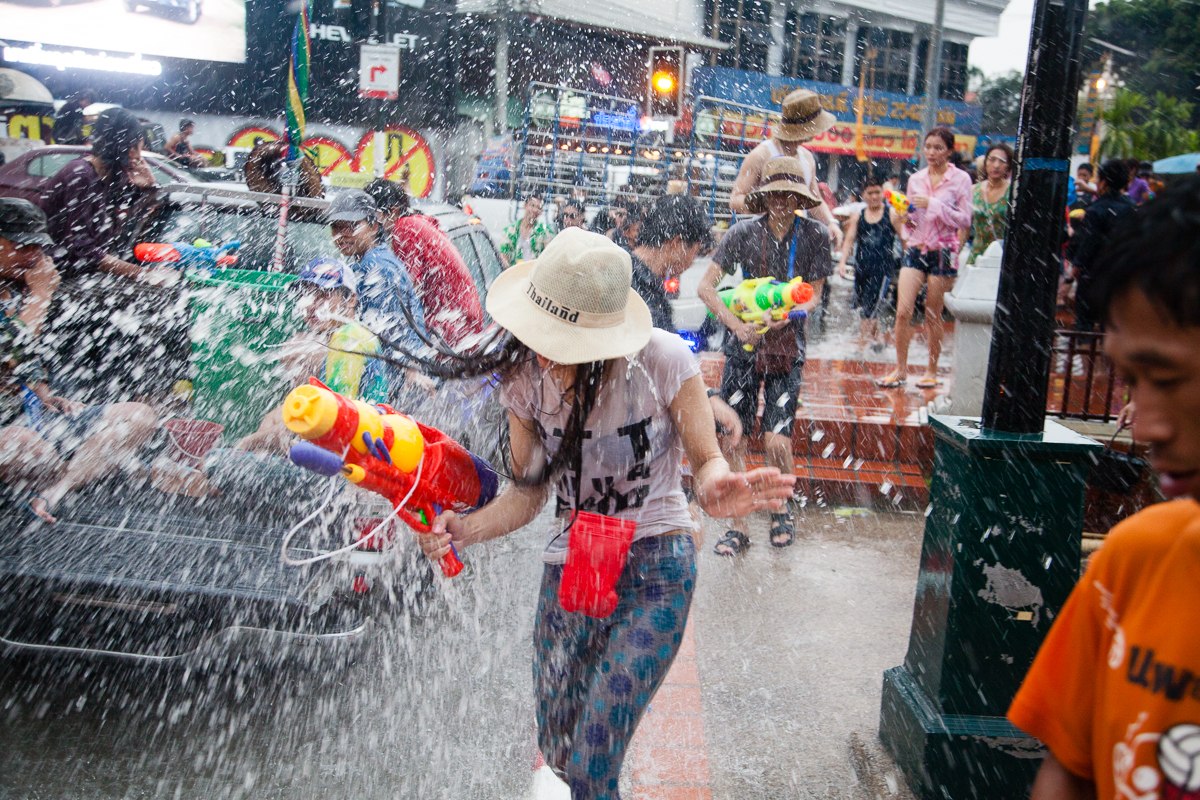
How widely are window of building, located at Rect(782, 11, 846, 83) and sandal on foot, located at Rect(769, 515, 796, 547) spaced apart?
29.9 metres

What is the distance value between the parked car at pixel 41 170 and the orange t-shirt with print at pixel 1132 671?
10.2 meters

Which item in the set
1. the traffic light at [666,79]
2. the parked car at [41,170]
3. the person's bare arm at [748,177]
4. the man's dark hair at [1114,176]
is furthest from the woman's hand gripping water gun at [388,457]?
the traffic light at [666,79]

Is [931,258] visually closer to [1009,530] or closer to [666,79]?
[1009,530]

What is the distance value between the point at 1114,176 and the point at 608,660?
898 centimetres

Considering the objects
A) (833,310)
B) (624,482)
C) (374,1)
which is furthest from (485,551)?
(374,1)

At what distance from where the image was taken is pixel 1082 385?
923cm

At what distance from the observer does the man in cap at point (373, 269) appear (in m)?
4.91

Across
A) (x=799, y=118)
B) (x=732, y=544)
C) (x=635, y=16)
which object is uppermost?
(x=635, y=16)

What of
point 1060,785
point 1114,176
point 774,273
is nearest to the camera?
point 1060,785

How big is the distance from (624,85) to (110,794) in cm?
2628

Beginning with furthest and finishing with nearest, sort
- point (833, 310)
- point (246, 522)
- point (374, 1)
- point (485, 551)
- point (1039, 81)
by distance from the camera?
point (374, 1) < point (833, 310) < point (485, 551) < point (246, 522) < point (1039, 81)

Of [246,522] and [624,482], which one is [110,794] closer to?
[246,522]

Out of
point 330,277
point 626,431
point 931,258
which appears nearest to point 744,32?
point 931,258

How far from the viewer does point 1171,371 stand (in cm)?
129
